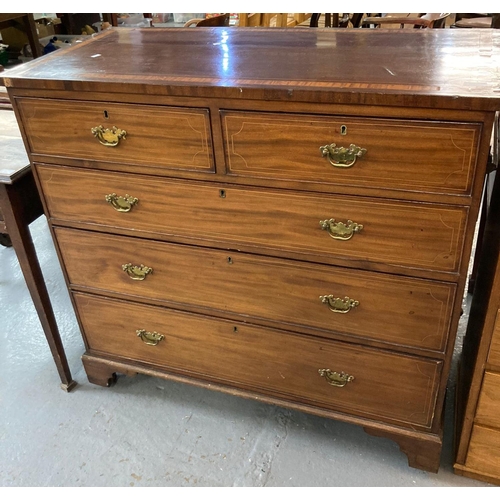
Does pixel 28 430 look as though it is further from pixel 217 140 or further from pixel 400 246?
pixel 400 246

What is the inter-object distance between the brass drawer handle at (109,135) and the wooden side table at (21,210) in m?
0.29

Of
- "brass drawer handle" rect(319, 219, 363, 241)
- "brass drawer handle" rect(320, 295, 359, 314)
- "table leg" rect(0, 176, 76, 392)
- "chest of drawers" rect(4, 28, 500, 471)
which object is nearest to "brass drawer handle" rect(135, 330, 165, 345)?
"chest of drawers" rect(4, 28, 500, 471)

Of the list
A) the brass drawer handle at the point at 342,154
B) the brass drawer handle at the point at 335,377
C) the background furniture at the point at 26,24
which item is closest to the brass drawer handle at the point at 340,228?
the brass drawer handle at the point at 342,154

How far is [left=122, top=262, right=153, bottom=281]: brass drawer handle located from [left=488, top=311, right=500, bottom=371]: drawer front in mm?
847

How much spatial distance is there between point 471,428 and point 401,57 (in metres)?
0.90

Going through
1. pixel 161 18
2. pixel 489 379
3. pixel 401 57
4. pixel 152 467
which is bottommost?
pixel 152 467

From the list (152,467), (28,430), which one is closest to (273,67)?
(152,467)

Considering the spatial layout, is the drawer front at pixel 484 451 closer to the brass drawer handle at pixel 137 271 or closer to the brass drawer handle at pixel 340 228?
the brass drawer handle at pixel 340 228

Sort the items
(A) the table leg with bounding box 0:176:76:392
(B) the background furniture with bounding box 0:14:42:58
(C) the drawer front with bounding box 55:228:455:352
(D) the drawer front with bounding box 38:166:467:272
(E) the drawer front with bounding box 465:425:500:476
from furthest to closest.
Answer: (B) the background furniture with bounding box 0:14:42:58
(A) the table leg with bounding box 0:176:76:392
(E) the drawer front with bounding box 465:425:500:476
(C) the drawer front with bounding box 55:228:455:352
(D) the drawer front with bounding box 38:166:467:272

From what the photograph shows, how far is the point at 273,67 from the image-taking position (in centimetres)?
118

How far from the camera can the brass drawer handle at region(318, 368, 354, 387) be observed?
1397 millimetres

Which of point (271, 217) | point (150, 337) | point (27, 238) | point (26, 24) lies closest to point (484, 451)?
point (271, 217)

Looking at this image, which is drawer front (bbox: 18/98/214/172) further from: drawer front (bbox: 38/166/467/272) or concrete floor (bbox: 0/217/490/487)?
concrete floor (bbox: 0/217/490/487)

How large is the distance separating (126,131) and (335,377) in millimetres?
807
